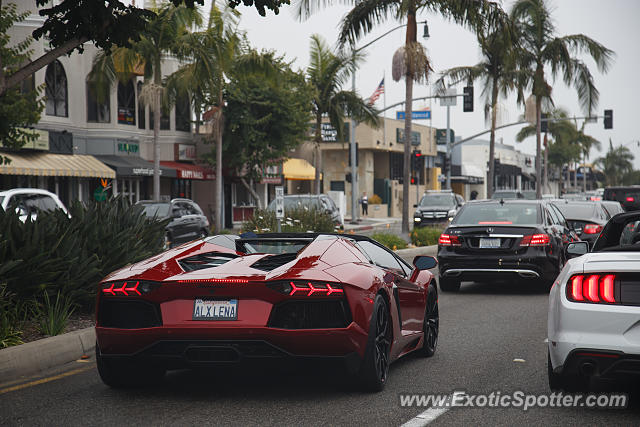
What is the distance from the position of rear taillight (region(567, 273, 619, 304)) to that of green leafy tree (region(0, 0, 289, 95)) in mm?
4818

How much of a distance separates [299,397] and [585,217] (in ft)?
45.0

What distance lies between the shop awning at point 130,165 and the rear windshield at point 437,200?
11843mm

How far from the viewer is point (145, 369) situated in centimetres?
669

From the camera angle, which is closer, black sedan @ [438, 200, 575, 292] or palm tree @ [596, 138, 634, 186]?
black sedan @ [438, 200, 575, 292]

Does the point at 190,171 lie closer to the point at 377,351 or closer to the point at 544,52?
the point at 544,52

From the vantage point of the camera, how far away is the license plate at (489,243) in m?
14.0

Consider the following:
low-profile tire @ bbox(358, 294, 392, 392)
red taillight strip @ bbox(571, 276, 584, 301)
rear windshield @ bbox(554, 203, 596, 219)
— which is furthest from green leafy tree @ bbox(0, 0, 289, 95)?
rear windshield @ bbox(554, 203, 596, 219)

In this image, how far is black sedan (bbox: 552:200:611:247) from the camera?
717 inches

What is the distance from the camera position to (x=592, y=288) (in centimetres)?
578

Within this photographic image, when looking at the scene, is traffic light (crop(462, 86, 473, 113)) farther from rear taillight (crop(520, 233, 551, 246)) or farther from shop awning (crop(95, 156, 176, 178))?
rear taillight (crop(520, 233, 551, 246))

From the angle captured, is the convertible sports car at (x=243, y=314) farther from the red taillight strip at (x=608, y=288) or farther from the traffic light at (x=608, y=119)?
the traffic light at (x=608, y=119)

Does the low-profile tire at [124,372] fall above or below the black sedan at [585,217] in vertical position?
below

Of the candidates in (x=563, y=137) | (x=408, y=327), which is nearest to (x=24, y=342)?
(x=408, y=327)

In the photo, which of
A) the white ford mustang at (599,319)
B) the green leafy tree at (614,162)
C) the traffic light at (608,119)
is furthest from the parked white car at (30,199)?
the green leafy tree at (614,162)
